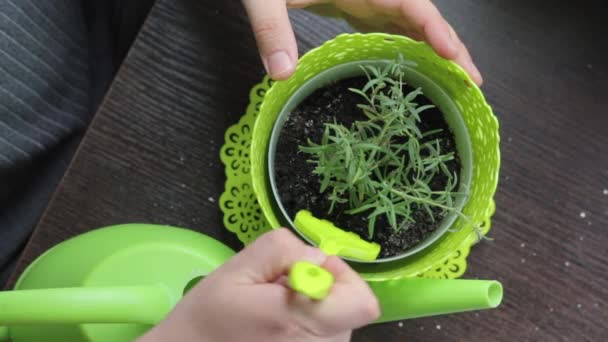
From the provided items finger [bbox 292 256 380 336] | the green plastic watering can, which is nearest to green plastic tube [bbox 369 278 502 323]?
the green plastic watering can

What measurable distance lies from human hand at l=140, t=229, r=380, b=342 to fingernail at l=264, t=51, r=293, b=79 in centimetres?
18

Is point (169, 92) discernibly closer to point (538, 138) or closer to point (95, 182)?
point (95, 182)

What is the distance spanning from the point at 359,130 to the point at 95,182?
0.31 meters

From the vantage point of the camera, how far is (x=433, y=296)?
46 cm

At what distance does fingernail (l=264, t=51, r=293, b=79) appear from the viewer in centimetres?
52

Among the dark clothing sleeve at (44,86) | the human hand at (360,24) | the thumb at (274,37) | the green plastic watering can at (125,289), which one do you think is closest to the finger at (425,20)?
the human hand at (360,24)

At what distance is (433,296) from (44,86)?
1.73 feet

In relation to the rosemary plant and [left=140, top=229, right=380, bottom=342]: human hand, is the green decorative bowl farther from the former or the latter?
[left=140, top=229, right=380, bottom=342]: human hand

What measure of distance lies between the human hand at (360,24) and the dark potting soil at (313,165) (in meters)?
0.07

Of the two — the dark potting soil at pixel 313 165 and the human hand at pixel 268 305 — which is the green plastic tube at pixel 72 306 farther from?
the dark potting soil at pixel 313 165

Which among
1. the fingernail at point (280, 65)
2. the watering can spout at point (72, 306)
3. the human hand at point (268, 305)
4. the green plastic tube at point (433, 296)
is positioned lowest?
the green plastic tube at point (433, 296)

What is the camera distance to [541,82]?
67 centimetres

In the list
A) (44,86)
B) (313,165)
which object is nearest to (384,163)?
(313,165)

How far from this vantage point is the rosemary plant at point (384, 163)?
0.49m
